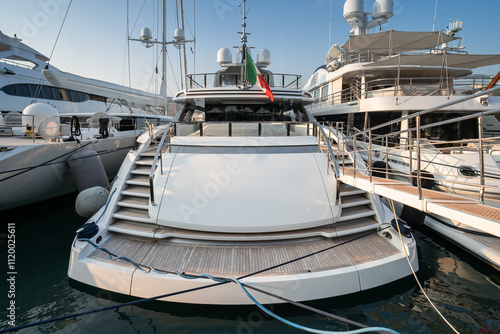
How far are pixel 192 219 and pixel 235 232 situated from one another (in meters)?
0.76

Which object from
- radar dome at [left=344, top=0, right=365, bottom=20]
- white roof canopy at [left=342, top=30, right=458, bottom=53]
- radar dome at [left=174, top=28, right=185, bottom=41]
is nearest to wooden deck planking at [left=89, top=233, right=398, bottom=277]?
white roof canopy at [left=342, top=30, right=458, bottom=53]

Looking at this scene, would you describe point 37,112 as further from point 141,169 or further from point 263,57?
point 263,57

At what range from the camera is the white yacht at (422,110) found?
6137mm

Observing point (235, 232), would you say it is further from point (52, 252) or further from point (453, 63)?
point (453, 63)

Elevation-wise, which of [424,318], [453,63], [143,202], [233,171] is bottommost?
[424,318]

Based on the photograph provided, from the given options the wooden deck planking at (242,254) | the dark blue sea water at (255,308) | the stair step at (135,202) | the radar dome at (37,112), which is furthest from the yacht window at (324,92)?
the stair step at (135,202)

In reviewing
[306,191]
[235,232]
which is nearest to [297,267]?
[235,232]

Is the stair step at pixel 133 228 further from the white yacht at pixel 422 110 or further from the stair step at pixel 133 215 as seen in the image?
the white yacht at pixel 422 110

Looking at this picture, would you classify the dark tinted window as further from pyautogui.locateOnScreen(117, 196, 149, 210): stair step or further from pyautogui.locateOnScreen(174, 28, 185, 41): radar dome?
pyautogui.locateOnScreen(117, 196, 149, 210): stair step

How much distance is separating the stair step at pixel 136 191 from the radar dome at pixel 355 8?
2025 centimetres

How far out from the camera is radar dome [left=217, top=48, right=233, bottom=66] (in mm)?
10414

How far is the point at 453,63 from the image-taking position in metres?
14.3

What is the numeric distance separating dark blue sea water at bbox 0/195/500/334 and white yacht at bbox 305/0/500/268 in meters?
1.53

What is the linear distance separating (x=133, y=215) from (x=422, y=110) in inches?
368
